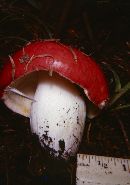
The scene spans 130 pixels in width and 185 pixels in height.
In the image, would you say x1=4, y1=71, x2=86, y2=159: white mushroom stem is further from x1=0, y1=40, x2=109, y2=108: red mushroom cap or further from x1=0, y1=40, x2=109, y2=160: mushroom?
x1=0, y1=40, x2=109, y2=108: red mushroom cap

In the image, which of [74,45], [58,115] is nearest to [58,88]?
[58,115]

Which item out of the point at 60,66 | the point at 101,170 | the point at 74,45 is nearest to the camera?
the point at 60,66

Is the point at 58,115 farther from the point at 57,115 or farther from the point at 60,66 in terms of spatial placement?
the point at 60,66

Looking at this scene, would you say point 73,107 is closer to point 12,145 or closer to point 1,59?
point 12,145

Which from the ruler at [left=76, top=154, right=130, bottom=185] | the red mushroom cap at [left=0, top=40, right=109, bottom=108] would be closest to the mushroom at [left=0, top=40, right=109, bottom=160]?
the red mushroom cap at [left=0, top=40, right=109, bottom=108]

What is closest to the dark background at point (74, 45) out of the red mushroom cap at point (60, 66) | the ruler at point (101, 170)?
the ruler at point (101, 170)

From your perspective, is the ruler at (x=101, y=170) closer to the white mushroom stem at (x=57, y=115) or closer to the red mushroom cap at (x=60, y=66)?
the white mushroom stem at (x=57, y=115)

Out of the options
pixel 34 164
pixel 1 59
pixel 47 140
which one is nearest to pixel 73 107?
pixel 47 140
